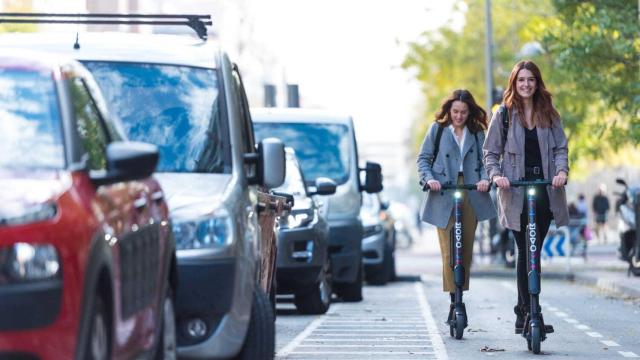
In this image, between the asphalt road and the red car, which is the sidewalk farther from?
the red car

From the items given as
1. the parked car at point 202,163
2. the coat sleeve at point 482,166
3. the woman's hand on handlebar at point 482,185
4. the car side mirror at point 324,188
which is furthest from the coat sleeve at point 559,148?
the car side mirror at point 324,188

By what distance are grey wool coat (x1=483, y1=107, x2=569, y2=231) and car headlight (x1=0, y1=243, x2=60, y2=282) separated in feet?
24.2

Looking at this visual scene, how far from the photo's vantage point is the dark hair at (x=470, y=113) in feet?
49.4

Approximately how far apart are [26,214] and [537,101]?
7703mm

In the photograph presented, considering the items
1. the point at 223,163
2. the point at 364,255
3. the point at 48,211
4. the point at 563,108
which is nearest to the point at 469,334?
the point at 223,163

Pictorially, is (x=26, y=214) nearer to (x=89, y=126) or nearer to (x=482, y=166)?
(x=89, y=126)

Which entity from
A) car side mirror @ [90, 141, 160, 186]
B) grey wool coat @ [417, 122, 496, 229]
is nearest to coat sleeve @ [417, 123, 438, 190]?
grey wool coat @ [417, 122, 496, 229]

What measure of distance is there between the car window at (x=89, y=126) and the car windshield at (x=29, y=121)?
135 millimetres

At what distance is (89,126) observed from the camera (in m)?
8.09

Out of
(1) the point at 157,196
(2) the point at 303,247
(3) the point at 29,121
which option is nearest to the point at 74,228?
(3) the point at 29,121

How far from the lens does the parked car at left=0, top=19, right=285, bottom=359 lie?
9.78 m

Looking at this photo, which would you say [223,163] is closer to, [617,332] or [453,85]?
[617,332]

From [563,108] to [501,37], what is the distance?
860 inches

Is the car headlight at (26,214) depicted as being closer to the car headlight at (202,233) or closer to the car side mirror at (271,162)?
the car headlight at (202,233)
